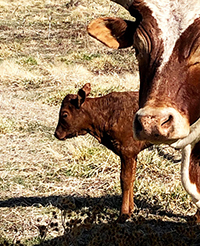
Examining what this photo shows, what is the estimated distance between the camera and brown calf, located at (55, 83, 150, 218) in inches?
209

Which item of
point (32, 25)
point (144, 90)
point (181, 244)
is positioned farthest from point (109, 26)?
point (32, 25)

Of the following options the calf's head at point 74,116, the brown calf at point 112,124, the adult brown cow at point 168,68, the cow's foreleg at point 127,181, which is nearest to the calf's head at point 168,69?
the adult brown cow at point 168,68

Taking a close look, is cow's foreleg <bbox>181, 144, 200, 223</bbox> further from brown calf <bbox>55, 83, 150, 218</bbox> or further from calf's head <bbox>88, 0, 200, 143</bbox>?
brown calf <bbox>55, 83, 150, 218</bbox>

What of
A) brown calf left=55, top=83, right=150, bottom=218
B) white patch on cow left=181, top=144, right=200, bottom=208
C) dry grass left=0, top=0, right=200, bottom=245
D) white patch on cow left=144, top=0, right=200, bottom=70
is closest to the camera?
white patch on cow left=144, top=0, right=200, bottom=70

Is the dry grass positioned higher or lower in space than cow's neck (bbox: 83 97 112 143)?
lower

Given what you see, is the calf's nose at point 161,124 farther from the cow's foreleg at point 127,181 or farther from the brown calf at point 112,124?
the cow's foreleg at point 127,181

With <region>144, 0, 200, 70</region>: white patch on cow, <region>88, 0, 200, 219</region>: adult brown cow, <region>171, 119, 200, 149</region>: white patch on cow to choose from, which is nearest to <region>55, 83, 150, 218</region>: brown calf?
<region>171, 119, 200, 149</region>: white patch on cow

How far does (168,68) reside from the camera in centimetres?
283

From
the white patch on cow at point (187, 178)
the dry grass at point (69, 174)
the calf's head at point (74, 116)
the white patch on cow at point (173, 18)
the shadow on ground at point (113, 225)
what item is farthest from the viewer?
the calf's head at point (74, 116)

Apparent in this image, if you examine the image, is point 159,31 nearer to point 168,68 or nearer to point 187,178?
point 168,68

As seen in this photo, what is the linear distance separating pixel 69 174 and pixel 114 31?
11.0ft

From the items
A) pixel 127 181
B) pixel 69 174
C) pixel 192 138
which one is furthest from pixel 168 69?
pixel 69 174

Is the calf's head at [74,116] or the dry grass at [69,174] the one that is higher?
the calf's head at [74,116]

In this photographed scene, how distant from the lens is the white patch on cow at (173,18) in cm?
286
